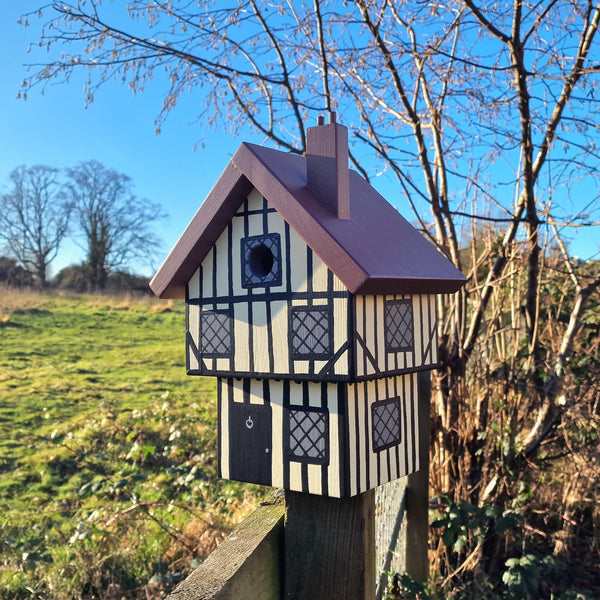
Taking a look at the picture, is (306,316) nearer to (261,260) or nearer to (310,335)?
(310,335)

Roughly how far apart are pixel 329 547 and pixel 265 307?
682 millimetres

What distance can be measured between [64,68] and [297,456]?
3191mm

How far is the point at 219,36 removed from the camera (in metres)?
3.71

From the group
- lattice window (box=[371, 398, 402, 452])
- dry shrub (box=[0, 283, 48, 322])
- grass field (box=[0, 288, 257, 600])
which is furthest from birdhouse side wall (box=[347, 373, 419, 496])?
dry shrub (box=[0, 283, 48, 322])

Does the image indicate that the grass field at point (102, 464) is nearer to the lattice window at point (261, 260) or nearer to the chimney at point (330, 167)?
the lattice window at point (261, 260)

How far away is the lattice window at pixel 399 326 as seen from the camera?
1525mm

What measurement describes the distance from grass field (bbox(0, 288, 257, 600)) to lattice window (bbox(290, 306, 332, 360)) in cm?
161

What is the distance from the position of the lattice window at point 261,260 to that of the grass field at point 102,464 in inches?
63.5

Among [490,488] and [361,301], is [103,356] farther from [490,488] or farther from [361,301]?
[361,301]

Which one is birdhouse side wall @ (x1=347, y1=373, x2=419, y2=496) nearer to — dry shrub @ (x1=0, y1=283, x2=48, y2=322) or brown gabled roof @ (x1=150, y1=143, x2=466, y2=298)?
brown gabled roof @ (x1=150, y1=143, x2=466, y2=298)

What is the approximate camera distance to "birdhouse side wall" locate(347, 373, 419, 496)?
145cm

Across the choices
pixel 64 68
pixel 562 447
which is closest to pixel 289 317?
pixel 64 68

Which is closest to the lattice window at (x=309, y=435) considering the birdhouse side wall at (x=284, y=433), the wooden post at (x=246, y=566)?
the birdhouse side wall at (x=284, y=433)

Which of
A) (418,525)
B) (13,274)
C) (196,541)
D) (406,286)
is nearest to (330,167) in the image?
(406,286)
